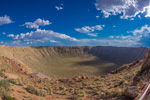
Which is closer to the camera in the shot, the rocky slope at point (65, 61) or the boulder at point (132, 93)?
the boulder at point (132, 93)

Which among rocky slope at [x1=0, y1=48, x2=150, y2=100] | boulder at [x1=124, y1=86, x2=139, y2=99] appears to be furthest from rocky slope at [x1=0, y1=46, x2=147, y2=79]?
boulder at [x1=124, y1=86, x2=139, y2=99]

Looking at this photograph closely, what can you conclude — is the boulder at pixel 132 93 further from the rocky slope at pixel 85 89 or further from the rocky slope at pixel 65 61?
the rocky slope at pixel 65 61

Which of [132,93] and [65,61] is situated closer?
[132,93]

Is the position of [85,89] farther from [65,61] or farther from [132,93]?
[65,61]

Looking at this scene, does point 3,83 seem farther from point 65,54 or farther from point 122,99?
point 65,54

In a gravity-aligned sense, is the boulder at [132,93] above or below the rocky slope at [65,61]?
above

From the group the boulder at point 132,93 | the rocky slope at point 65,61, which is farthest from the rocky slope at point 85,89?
the rocky slope at point 65,61

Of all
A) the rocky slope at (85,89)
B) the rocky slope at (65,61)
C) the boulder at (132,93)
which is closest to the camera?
the boulder at (132,93)

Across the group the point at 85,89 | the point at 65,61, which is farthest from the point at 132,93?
the point at 65,61

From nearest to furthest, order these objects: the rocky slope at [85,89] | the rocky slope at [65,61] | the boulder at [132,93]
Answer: the boulder at [132,93], the rocky slope at [85,89], the rocky slope at [65,61]

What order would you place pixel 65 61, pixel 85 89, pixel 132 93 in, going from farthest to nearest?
pixel 65 61, pixel 85 89, pixel 132 93

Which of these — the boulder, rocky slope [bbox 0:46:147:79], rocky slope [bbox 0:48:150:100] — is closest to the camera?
Result: the boulder

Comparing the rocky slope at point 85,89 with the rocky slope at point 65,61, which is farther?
the rocky slope at point 65,61

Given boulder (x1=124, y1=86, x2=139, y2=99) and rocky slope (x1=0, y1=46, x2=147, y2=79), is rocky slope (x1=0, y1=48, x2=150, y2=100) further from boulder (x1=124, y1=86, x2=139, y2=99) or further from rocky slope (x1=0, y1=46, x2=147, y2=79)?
rocky slope (x1=0, y1=46, x2=147, y2=79)
